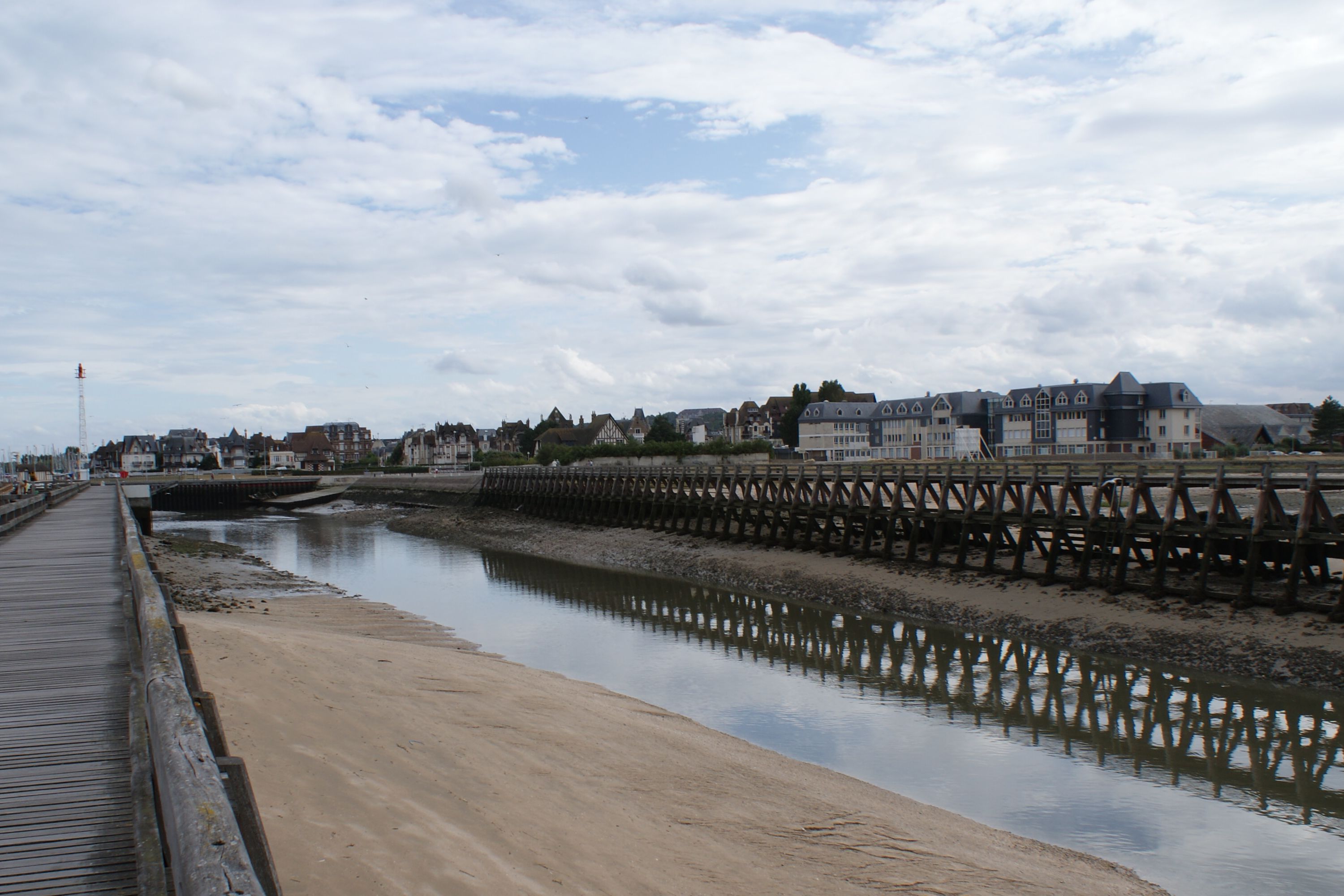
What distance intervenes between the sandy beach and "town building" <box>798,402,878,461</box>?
91.8m

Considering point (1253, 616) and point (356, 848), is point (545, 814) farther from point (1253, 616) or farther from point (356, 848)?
point (1253, 616)

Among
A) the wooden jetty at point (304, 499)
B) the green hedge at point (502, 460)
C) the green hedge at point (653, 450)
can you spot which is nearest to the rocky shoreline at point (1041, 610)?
the green hedge at point (653, 450)

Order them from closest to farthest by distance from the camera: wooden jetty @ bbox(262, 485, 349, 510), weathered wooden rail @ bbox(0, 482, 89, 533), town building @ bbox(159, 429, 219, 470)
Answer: weathered wooden rail @ bbox(0, 482, 89, 533)
wooden jetty @ bbox(262, 485, 349, 510)
town building @ bbox(159, 429, 219, 470)

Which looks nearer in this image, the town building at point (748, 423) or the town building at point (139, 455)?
the town building at point (748, 423)

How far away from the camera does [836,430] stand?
10544cm

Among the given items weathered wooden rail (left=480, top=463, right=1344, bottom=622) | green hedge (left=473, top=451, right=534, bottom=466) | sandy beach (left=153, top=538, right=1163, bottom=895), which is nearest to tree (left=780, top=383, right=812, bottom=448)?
green hedge (left=473, top=451, right=534, bottom=466)

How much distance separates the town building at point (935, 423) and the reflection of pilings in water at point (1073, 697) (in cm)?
6891

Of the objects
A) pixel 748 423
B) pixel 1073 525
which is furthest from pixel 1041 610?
pixel 748 423

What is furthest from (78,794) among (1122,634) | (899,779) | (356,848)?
(1122,634)

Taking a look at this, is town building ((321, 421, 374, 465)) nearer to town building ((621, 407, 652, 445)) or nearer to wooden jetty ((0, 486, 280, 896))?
town building ((621, 407, 652, 445))

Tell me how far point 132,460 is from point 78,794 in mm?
185285

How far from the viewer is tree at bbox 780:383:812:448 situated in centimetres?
11781

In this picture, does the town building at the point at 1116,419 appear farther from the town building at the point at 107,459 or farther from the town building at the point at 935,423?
the town building at the point at 107,459

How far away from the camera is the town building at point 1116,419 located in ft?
245
